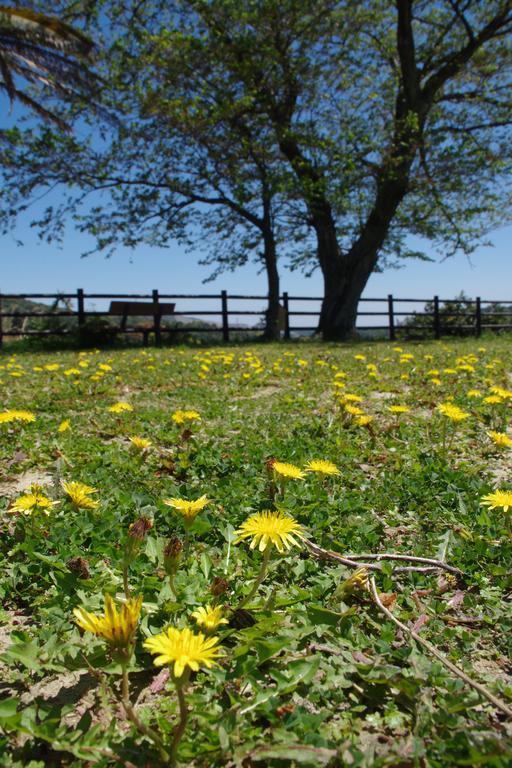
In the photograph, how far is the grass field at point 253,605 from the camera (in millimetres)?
937

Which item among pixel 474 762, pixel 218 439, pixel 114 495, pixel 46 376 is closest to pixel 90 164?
pixel 46 376

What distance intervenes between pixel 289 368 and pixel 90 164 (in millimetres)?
11113

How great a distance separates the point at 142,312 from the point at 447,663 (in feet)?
46.6

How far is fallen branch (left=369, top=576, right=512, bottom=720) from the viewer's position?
971mm

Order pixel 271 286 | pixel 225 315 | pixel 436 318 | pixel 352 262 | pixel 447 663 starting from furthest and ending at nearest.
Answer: pixel 436 318 → pixel 271 286 → pixel 225 315 → pixel 352 262 → pixel 447 663

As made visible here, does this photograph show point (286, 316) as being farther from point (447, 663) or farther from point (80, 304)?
point (447, 663)

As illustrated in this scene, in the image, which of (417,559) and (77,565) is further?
(417,559)

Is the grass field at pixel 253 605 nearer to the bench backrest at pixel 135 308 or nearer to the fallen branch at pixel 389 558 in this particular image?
the fallen branch at pixel 389 558

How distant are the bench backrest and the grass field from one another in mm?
11656

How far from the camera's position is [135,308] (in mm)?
14414

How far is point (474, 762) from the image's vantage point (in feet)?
2.61

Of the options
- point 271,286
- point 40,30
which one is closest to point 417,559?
point 40,30

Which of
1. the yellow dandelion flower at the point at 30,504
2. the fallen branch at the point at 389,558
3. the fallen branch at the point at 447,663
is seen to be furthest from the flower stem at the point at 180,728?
the yellow dandelion flower at the point at 30,504

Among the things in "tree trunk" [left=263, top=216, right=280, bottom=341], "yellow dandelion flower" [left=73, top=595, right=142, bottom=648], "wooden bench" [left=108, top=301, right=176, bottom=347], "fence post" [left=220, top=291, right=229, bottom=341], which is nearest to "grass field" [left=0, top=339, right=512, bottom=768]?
"yellow dandelion flower" [left=73, top=595, right=142, bottom=648]
